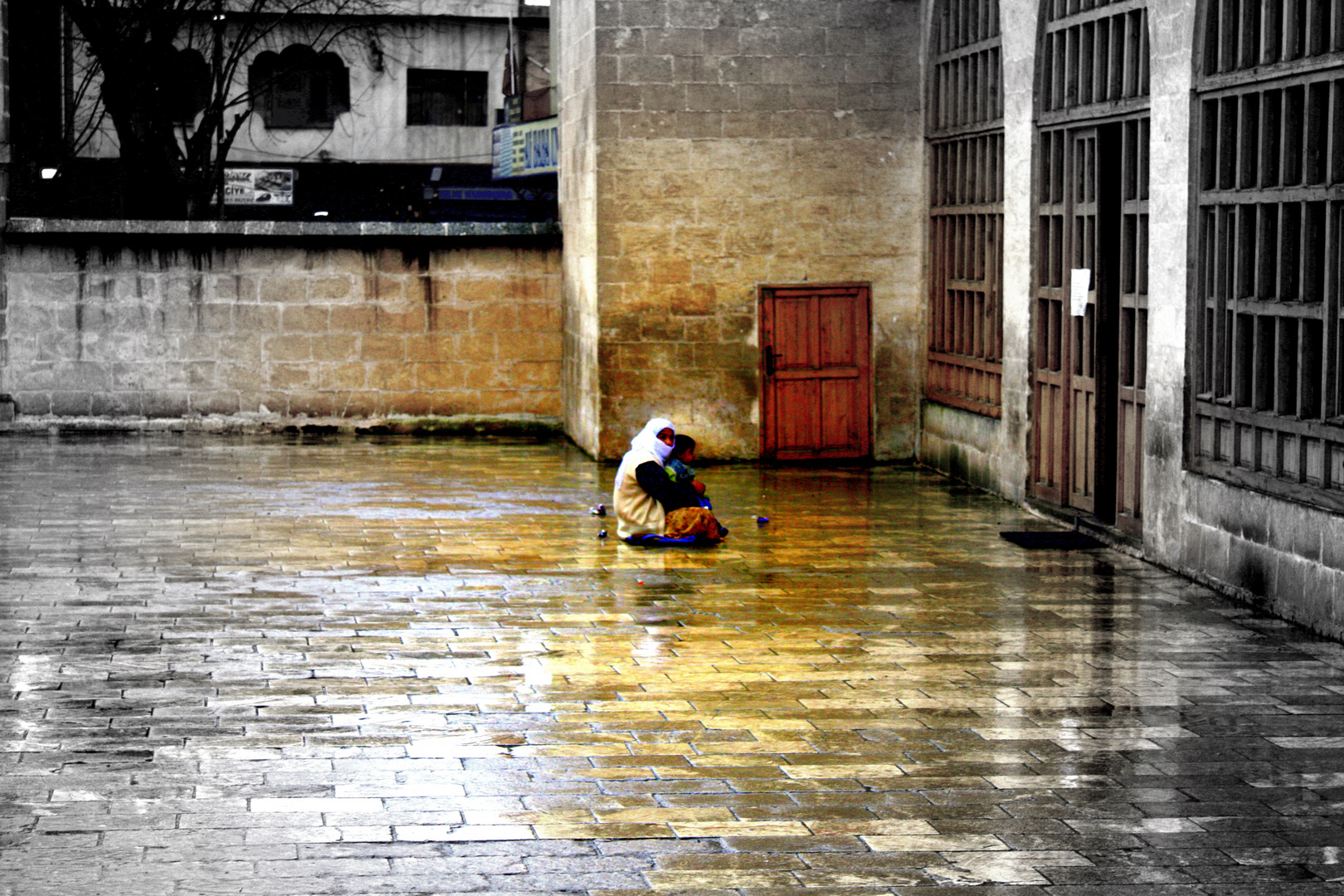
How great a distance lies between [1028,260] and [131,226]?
33.2ft

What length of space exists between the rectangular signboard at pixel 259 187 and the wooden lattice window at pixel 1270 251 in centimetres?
2873

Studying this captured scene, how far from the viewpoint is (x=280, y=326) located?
2006cm

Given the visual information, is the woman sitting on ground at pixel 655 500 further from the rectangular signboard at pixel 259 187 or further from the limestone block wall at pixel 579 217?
the rectangular signboard at pixel 259 187

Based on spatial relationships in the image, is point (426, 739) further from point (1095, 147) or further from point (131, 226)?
point (131, 226)

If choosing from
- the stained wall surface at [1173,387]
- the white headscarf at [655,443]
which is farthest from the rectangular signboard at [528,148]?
the white headscarf at [655,443]

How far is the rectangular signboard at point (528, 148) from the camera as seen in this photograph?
24062mm

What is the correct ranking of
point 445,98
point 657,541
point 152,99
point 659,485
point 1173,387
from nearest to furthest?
point 1173,387, point 659,485, point 657,541, point 152,99, point 445,98

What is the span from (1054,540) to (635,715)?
5.81m

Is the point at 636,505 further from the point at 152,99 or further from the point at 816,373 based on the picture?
the point at 152,99

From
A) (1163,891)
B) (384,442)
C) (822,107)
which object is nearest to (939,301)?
(822,107)

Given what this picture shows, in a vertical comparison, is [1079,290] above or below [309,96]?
below

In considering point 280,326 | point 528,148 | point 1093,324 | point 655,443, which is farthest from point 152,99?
point 1093,324

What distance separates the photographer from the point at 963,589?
11.3 meters

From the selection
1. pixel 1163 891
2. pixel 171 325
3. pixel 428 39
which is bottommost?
pixel 1163 891
